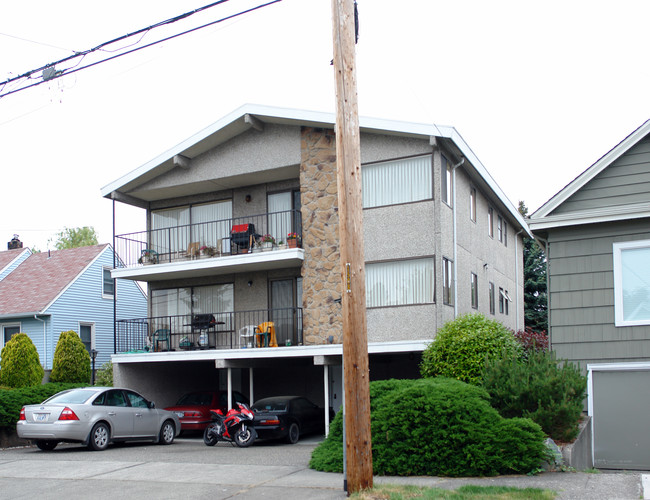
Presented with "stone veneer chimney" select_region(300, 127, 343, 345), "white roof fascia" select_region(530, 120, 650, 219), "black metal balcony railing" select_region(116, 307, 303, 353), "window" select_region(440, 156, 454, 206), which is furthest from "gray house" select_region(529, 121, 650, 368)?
"black metal balcony railing" select_region(116, 307, 303, 353)

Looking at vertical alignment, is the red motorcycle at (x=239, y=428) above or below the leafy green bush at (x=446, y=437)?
below

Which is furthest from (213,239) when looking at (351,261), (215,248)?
(351,261)

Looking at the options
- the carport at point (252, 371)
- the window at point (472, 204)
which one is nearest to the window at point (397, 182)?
the window at point (472, 204)

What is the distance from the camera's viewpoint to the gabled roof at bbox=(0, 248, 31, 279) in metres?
33.0

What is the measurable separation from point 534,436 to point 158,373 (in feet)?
47.5

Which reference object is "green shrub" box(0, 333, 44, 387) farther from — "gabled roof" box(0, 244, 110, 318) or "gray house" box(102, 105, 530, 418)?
"gabled roof" box(0, 244, 110, 318)

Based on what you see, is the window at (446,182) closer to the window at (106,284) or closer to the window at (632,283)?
the window at (632,283)

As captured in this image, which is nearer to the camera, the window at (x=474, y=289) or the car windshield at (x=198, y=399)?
the window at (x=474, y=289)

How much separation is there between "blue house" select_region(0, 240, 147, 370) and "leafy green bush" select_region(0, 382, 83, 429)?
8.74 meters

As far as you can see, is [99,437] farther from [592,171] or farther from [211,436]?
[592,171]

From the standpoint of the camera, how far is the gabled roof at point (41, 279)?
2866 cm

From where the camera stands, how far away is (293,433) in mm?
17328

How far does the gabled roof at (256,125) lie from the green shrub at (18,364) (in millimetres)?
5152

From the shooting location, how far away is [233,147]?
20.5 metres
